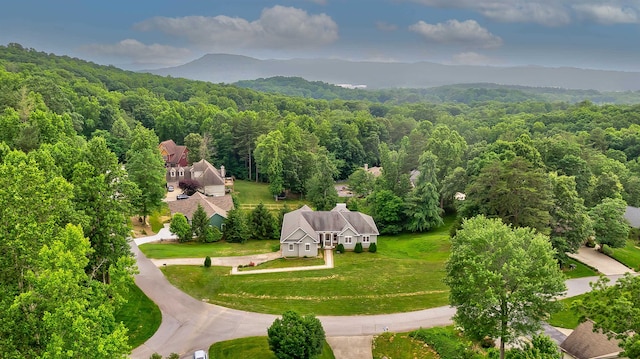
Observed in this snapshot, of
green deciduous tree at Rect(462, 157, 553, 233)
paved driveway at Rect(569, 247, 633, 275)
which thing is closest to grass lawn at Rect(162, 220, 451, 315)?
green deciduous tree at Rect(462, 157, 553, 233)

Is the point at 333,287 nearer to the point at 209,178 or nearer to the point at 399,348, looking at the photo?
the point at 399,348

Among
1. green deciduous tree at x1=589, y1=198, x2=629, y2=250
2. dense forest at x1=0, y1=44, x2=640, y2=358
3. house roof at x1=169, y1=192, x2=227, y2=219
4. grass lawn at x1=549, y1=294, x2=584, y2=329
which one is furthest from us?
house roof at x1=169, y1=192, x2=227, y2=219

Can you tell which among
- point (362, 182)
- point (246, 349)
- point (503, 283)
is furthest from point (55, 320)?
point (362, 182)

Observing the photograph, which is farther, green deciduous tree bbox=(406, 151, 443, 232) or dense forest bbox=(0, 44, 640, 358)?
green deciduous tree bbox=(406, 151, 443, 232)

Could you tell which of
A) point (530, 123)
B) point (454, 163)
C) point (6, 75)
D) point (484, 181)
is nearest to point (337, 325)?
point (484, 181)

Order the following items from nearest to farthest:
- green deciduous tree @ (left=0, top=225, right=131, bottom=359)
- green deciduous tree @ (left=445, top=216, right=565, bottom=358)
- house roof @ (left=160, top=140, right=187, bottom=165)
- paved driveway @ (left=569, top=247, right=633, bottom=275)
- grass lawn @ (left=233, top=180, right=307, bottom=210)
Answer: green deciduous tree @ (left=0, top=225, right=131, bottom=359) < green deciduous tree @ (left=445, top=216, right=565, bottom=358) < paved driveway @ (left=569, top=247, right=633, bottom=275) < grass lawn @ (left=233, top=180, right=307, bottom=210) < house roof @ (left=160, top=140, right=187, bottom=165)

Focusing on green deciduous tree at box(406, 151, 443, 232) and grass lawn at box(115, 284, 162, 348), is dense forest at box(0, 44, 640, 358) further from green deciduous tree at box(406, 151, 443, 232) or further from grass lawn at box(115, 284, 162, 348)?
grass lawn at box(115, 284, 162, 348)

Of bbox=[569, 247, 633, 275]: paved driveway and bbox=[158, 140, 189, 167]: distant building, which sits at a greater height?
bbox=[158, 140, 189, 167]: distant building

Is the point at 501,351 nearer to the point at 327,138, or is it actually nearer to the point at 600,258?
the point at 600,258
